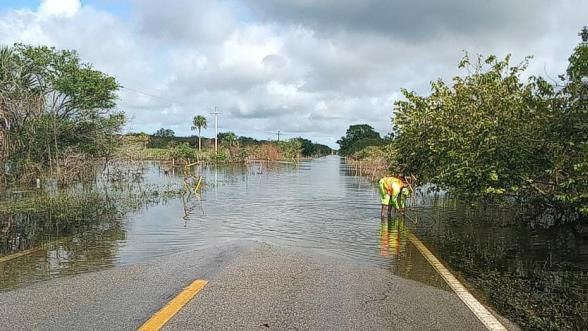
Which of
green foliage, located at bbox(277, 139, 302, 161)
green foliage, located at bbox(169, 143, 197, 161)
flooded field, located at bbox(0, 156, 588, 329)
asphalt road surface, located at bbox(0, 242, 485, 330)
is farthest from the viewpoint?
green foliage, located at bbox(277, 139, 302, 161)

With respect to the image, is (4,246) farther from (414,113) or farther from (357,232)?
(414,113)

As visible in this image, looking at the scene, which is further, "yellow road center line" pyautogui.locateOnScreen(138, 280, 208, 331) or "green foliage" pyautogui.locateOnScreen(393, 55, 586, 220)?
"green foliage" pyautogui.locateOnScreen(393, 55, 586, 220)

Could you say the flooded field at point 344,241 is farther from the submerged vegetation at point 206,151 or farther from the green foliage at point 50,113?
the submerged vegetation at point 206,151

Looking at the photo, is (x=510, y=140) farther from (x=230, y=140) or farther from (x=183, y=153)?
(x=230, y=140)

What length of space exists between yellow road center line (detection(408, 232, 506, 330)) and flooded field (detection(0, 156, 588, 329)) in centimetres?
18

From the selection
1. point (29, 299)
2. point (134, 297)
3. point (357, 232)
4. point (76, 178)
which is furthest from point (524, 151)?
point (76, 178)

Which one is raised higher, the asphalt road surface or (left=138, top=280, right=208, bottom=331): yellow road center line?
(left=138, top=280, right=208, bottom=331): yellow road center line

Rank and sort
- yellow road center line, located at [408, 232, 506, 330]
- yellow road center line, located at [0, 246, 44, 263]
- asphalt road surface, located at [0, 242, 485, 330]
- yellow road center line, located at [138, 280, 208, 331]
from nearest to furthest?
yellow road center line, located at [138, 280, 208, 331], asphalt road surface, located at [0, 242, 485, 330], yellow road center line, located at [408, 232, 506, 330], yellow road center line, located at [0, 246, 44, 263]

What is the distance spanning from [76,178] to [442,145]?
2394 cm

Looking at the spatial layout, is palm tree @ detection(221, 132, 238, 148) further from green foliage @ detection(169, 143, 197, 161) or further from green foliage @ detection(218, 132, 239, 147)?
green foliage @ detection(169, 143, 197, 161)

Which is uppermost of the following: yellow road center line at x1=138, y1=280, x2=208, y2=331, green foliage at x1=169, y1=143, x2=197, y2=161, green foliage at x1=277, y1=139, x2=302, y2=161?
green foliage at x1=277, y1=139, x2=302, y2=161

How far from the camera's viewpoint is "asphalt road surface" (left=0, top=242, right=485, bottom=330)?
5227mm

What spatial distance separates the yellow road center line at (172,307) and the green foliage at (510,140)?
6433 mm

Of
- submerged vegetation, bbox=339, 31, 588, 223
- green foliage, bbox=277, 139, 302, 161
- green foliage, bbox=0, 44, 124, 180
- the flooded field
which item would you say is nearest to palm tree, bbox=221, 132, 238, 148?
green foliage, bbox=277, 139, 302, 161
